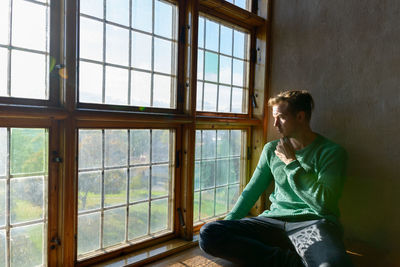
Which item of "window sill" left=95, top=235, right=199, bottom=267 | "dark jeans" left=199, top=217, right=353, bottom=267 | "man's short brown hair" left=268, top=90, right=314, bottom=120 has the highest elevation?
"man's short brown hair" left=268, top=90, right=314, bottom=120

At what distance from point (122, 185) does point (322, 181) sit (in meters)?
1.23

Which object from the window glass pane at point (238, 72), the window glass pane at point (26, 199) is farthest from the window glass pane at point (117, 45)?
the window glass pane at point (238, 72)

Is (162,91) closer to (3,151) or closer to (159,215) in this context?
(159,215)

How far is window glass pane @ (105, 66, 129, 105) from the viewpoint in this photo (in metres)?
1.64

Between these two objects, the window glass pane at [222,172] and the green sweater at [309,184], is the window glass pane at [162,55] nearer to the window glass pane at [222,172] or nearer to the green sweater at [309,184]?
the window glass pane at [222,172]

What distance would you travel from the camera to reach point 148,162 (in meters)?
1.86

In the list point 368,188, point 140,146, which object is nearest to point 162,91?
point 140,146

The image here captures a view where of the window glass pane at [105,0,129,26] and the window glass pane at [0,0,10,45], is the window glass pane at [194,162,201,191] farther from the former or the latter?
the window glass pane at [0,0,10,45]

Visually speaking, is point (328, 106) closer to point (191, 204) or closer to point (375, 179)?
point (375, 179)

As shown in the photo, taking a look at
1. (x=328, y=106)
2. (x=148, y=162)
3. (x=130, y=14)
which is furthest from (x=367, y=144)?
(x=130, y=14)

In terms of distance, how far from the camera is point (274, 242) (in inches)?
70.1

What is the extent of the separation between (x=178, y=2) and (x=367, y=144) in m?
1.70

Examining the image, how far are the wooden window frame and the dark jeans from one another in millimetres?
376

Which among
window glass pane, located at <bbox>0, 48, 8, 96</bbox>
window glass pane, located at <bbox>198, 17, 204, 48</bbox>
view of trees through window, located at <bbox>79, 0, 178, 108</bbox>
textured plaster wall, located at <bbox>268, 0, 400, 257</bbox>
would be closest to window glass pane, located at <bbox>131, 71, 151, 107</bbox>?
view of trees through window, located at <bbox>79, 0, 178, 108</bbox>
